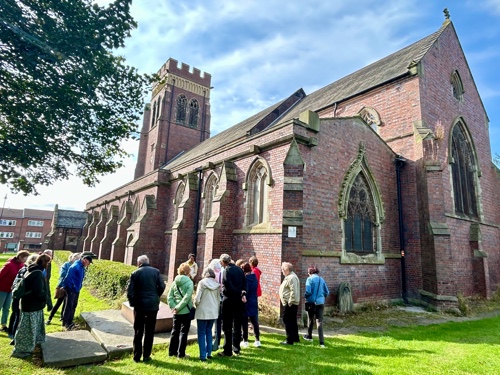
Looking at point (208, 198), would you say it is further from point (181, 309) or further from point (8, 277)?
point (181, 309)

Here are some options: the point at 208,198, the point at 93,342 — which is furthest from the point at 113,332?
the point at 208,198

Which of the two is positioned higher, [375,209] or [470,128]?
[470,128]

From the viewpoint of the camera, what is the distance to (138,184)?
22.6 m

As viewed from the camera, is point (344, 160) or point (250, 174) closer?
point (344, 160)

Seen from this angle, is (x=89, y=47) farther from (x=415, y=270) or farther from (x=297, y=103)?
(x=297, y=103)

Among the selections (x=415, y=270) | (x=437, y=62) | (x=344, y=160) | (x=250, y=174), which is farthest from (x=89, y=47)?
(x=437, y=62)

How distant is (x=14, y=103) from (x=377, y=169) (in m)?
12.6

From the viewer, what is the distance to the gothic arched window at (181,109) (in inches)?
1336

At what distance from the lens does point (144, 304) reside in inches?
216

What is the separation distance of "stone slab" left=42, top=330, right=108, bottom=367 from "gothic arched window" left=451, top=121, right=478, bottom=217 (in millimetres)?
15605

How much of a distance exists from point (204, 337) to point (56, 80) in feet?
23.6

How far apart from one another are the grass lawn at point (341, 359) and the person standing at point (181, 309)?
22 centimetres

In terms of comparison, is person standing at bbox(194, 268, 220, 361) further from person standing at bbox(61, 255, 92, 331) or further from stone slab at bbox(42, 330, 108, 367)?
person standing at bbox(61, 255, 92, 331)

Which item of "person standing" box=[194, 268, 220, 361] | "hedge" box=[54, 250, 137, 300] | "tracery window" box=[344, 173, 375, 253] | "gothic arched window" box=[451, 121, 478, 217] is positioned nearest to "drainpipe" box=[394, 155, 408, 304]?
"tracery window" box=[344, 173, 375, 253]
